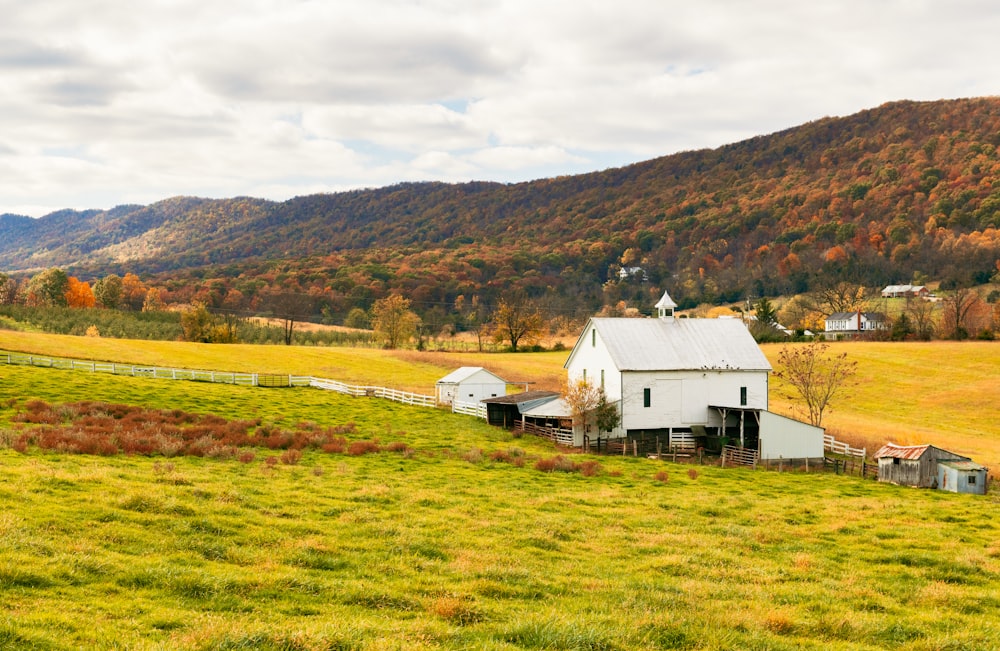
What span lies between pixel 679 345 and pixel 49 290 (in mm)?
125989

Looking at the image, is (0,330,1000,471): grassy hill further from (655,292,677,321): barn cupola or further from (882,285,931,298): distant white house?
(882,285,931,298): distant white house

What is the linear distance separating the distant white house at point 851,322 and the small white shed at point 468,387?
8147 centimetres

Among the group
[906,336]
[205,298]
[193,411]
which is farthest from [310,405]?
[205,298]

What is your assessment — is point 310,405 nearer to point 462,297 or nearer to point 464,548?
point 464,548

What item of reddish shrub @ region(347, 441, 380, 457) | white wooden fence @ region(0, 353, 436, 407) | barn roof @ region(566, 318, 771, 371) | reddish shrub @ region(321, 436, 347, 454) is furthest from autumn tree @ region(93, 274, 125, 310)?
reddish shrub @ region(347, 441, 380, 457)

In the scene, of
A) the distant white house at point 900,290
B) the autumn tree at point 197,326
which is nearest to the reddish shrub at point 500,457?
the autumn tree at point 197,326

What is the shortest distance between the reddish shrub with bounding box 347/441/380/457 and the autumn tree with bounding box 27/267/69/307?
124601mm

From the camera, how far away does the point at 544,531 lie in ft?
61.9

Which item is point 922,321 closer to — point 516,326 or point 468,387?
point 516,326

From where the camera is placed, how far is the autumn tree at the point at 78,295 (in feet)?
480

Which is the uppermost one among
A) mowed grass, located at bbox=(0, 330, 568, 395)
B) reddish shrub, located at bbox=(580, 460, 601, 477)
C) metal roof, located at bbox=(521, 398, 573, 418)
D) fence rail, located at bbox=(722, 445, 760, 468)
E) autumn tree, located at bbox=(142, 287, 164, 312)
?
autumn tree, located at bbox=(142, 287, 164, 312)

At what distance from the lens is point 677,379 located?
1937 inches

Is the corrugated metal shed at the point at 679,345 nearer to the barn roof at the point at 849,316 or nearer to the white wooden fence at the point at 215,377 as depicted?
the white wooden fence at the point at 215,377

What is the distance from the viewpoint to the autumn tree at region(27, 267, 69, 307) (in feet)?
455
